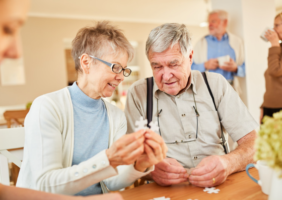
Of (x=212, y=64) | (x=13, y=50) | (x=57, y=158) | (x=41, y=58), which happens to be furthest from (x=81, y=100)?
(x=41, y=58)

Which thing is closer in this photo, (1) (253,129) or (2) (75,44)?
(2) (75,44)

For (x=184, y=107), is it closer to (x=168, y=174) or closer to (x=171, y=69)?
(x=171, y=69)

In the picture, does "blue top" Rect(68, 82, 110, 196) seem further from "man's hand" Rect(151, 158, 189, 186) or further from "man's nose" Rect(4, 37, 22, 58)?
"man's nose" Rect(4, 37, 22, 58)

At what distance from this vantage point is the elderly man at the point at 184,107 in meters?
1.51

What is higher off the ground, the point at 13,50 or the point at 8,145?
the point at 13,50

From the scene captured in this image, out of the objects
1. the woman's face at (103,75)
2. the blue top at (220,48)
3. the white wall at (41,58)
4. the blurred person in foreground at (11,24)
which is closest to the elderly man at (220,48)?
the blue top at (220,48)

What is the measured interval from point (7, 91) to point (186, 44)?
6406mm

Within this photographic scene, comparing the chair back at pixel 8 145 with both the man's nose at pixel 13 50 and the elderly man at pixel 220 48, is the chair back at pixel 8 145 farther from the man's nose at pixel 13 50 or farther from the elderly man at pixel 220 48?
the elderly man at pixel 220 48

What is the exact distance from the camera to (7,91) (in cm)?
675

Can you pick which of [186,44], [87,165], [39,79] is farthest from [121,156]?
[39,79]

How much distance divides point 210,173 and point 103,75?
677mm

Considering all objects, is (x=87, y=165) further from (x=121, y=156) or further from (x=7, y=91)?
(x=7, y=91)

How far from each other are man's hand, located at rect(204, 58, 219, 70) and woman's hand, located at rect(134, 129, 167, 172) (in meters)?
2.51

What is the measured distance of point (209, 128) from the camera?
155cm
